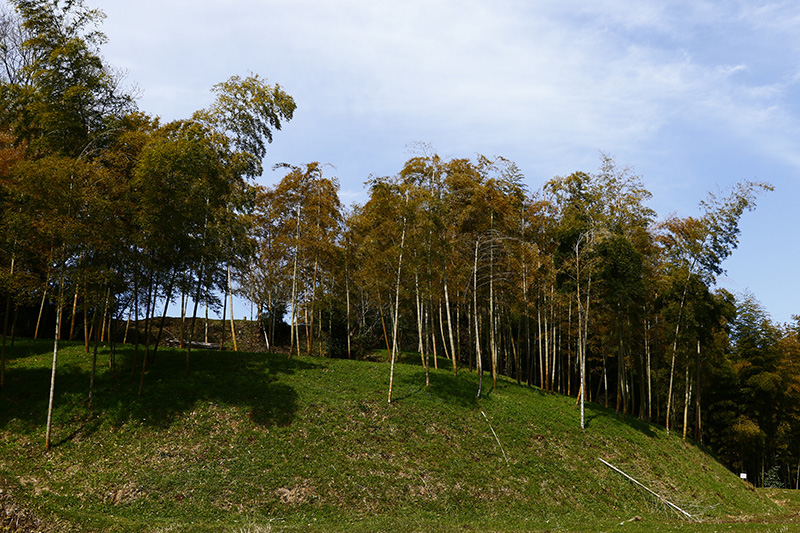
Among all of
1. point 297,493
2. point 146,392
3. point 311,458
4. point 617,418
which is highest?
point 146,392

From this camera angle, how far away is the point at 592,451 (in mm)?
20719

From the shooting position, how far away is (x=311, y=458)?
16047 mm

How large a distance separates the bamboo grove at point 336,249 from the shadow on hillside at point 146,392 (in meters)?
0.71

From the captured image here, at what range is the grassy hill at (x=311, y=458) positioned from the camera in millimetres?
13727

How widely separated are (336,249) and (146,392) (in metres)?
10.9

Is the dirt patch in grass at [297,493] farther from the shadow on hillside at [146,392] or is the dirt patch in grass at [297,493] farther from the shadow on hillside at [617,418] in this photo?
the shadow on hillside at [617,418]

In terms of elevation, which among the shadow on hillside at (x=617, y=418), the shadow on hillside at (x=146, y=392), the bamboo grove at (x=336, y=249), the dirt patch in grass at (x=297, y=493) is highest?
the bamboo grove at (x=336, y=249)

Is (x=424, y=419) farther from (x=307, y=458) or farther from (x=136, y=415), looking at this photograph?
(x=136, y=415)

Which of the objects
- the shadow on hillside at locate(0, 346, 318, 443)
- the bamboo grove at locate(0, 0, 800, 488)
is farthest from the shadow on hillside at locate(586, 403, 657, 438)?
the shadow on hillside at locate(0, 346, 318, 443)

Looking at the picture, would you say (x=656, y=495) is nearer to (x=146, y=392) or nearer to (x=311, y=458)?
(x=311, y=458)

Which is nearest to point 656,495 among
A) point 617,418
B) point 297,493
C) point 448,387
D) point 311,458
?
point 617,418

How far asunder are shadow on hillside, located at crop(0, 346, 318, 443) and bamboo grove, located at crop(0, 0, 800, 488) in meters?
0.71

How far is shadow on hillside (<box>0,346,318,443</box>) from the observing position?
16.2 m

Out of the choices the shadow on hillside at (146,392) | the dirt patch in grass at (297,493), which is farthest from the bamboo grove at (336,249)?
the dirt patch in grass at (297,493)
